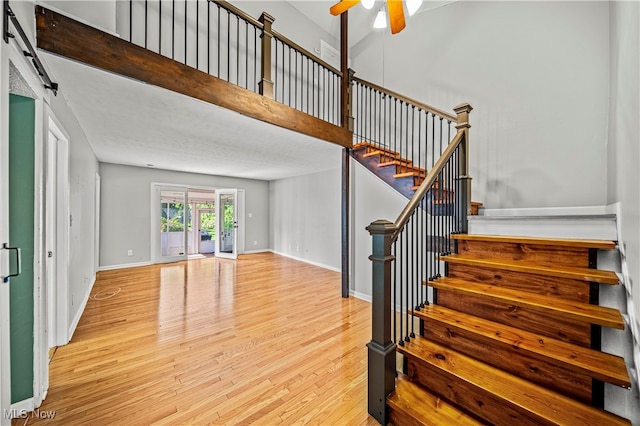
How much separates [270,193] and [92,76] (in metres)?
6.10

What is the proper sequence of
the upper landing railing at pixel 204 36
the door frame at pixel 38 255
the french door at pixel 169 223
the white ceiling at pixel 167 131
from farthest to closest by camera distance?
1. the french door at pixel 169 223
2. the upper landing railing at pixel 204 36
3. the white ceiling at pixel 167 131
4. the door frame at pixel 38 255

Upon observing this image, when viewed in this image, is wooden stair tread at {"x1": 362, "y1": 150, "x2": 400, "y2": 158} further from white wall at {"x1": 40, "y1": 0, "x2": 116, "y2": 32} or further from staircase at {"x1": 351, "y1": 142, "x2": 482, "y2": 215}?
white wall at {"x1": 40, "y1": 0, "x2": 116, "y2": 32}

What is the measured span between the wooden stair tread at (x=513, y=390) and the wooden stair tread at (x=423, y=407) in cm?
17

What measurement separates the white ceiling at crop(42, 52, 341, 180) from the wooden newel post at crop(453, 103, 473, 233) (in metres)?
1.89

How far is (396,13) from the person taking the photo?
6.96 ft

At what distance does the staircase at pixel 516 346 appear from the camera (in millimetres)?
1181

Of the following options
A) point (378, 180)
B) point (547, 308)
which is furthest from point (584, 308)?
point (378, 180)

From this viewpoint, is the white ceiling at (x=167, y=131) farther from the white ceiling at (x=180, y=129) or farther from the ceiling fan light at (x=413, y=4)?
the ceiling fan light at (x=413, y=4)

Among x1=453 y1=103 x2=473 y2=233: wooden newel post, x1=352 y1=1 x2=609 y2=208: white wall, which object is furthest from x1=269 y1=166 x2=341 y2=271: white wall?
x1=453 y1=103 x2=473 y2=233: wooden newel post

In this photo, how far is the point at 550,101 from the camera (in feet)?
9.57

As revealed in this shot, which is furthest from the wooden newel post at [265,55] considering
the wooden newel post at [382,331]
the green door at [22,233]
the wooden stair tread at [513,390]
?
the wooden stair tread at [513,390]

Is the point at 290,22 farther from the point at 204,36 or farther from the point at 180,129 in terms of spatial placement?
the point at 180,129

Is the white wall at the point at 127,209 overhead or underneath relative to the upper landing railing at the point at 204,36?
underneath

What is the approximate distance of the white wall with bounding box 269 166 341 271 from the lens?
5914 millimetres
